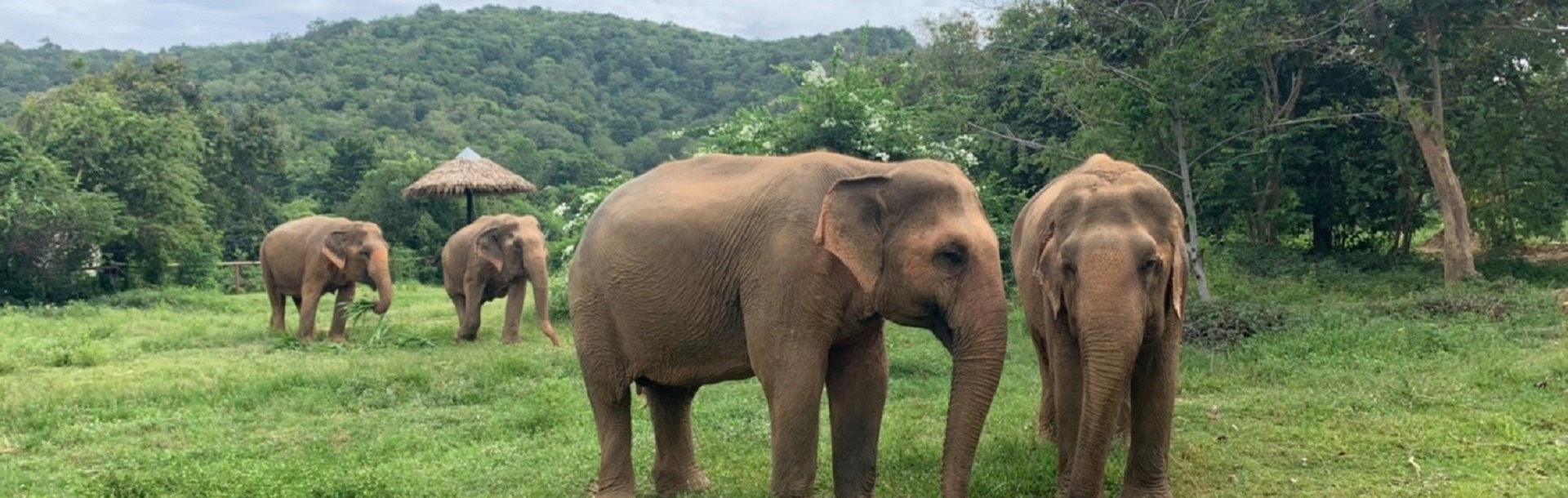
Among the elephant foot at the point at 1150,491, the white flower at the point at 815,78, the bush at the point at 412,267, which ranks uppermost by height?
the white flower at the point at 815,78

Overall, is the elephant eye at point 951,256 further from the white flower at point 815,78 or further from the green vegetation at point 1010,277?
the white flower at point 815,78

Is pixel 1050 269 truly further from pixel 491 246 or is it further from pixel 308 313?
pixel 308 313

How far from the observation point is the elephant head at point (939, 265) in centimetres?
516

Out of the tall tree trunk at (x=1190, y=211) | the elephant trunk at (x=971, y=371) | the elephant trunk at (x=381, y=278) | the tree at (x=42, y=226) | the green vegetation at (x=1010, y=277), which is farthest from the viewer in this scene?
the tree at (x=42, y=226)

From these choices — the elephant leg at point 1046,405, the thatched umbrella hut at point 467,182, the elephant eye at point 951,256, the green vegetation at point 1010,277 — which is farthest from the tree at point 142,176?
the elephant eye at point 951,256

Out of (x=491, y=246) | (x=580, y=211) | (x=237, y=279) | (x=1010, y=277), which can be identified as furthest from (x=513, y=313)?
(x=237, y=279)

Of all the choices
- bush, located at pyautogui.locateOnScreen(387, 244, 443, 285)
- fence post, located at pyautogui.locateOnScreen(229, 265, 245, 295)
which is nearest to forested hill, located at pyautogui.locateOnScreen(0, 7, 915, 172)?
bush, located at pyautogui.locateOnScreen(387, 244, 443, 285)

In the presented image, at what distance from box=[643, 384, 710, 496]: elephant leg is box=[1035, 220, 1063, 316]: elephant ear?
7.49 ft

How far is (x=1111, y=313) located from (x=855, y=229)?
49.7 inches

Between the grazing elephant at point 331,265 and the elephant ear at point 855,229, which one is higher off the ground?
the elephant ear at point 855,229

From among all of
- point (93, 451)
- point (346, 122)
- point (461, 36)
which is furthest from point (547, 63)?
point (93, 451)

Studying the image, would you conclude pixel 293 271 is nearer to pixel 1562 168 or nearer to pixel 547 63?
pixel 1562 168

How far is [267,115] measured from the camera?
122 feet

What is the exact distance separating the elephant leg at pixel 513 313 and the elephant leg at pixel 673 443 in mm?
9759
